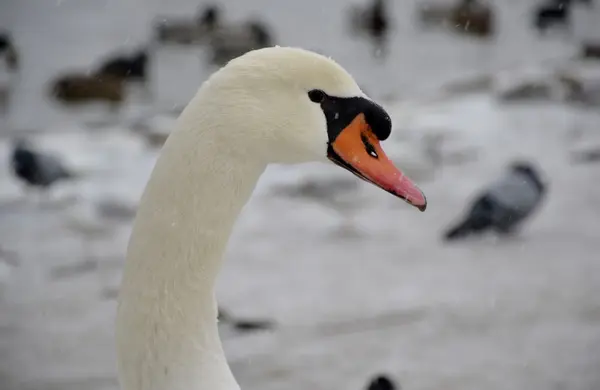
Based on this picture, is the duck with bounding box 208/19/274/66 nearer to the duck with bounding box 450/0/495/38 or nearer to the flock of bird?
the flock of bird

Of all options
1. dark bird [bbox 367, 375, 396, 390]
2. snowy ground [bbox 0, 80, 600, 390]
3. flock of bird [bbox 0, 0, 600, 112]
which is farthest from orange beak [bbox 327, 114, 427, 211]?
flock of bird [bbox 0, 0, 600, 112]

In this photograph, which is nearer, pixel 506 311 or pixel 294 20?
pixel 506 311

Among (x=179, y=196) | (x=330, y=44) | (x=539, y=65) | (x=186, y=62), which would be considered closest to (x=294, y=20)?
(x=330, y=44)

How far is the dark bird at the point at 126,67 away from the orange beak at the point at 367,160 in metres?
8.47

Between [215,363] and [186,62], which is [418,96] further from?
[215,363]

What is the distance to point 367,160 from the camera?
1626 millimetres

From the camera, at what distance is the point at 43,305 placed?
176 inches

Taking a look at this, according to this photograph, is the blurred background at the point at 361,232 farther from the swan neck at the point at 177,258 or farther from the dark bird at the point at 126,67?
the swan neck at the point at 177,258

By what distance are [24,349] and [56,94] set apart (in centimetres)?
555

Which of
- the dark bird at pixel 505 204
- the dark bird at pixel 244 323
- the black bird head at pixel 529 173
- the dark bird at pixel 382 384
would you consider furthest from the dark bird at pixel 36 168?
the dark bird at pixel 382 384

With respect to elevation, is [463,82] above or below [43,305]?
above

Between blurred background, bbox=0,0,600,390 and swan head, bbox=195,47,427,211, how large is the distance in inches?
73.1

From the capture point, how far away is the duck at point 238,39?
11414 millimetres

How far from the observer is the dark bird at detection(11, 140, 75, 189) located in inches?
240
